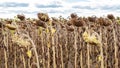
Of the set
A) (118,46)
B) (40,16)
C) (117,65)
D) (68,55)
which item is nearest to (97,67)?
(117,65)

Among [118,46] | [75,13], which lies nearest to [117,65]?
[118,46]

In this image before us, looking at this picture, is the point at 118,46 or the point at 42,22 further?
the point at 118,46

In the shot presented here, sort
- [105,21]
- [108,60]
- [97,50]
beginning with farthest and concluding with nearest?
1. [97,50]
2. [108,60]
3. [105,21]

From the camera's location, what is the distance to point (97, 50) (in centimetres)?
1110

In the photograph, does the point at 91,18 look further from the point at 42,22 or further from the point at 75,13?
the point at 42,22

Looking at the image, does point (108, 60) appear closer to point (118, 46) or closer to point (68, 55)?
point (118, 46)

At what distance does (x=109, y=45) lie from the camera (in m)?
11.3

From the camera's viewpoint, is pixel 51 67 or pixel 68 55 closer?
pixel 51 67

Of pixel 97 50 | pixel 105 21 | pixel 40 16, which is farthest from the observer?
pixel 97 50

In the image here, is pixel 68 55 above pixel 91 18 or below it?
below

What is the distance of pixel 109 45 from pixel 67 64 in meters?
1.89

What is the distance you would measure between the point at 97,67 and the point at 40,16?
1985 millimetres

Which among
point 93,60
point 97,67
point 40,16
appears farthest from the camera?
point 93,60

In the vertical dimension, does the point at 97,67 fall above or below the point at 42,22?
below
